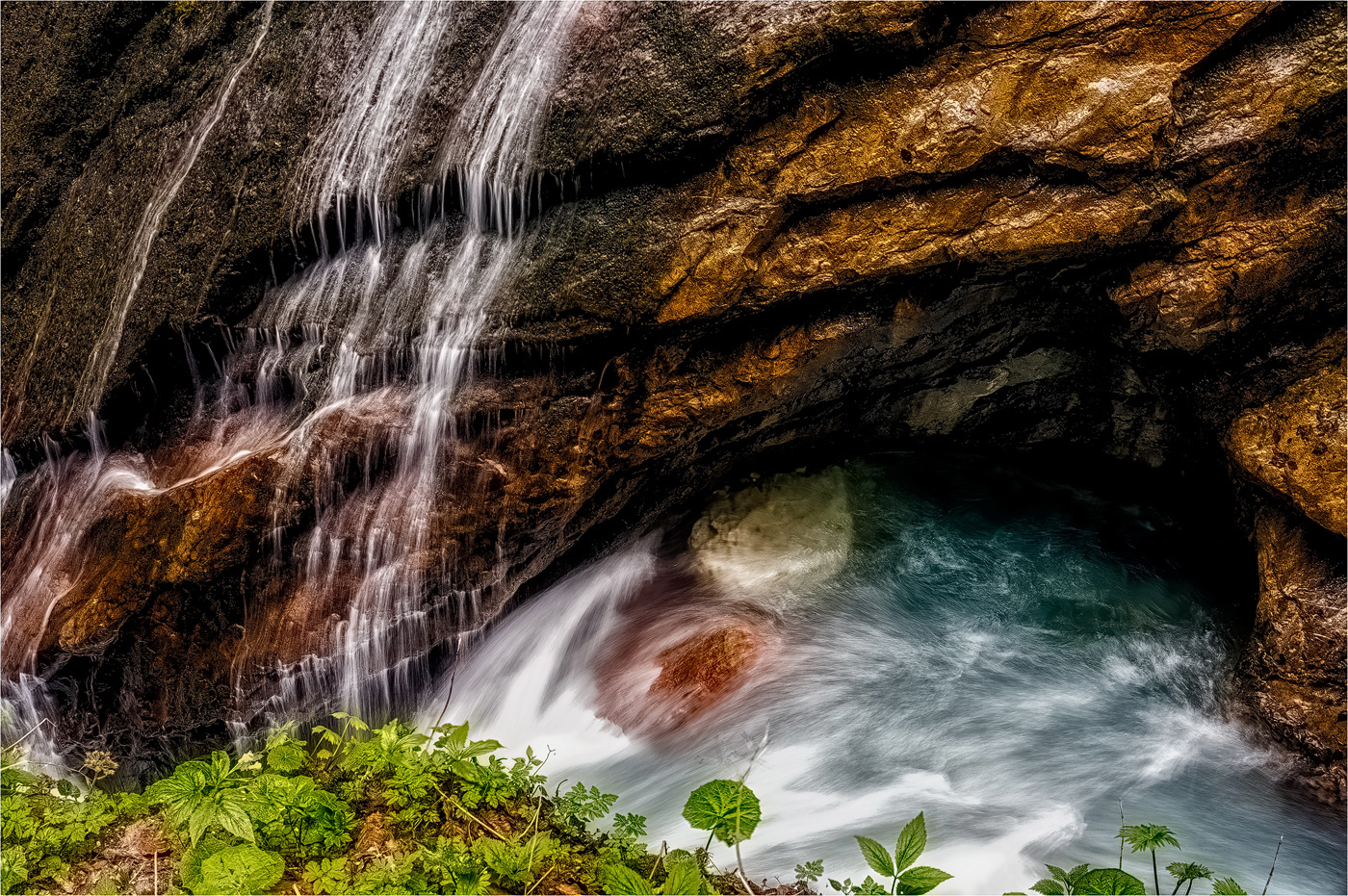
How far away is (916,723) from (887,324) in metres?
2.46

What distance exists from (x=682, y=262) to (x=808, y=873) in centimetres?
327

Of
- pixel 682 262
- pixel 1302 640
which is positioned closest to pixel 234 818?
pixel 682 262

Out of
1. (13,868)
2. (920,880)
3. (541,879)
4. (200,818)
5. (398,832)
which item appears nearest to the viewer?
(920,880)

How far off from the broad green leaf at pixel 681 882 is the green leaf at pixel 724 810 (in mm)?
207

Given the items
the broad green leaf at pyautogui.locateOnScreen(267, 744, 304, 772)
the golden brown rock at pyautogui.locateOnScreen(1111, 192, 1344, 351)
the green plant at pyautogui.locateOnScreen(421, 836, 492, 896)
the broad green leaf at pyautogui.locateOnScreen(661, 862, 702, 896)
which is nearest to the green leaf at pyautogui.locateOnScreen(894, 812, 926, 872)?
the broad green leaf at pyautogui.locateOnScreen(661, 862, 702, 896)

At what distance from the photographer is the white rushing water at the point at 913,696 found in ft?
15.0

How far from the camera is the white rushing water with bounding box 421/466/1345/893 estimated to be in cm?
456

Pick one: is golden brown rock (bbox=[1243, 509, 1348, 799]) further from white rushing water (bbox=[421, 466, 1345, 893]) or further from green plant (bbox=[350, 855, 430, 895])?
green plant (bbox=[350, 855, 430, 895])

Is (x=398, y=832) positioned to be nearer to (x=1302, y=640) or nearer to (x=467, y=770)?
(x=467, y=770)

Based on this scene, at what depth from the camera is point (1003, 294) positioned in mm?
5336

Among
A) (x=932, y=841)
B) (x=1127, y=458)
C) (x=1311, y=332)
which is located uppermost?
(x=1311, y=332)

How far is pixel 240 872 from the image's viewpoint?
3.71 meters

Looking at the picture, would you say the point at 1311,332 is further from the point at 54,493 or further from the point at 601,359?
the point at 54,493

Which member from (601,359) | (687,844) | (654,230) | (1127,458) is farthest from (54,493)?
(1127,458)
